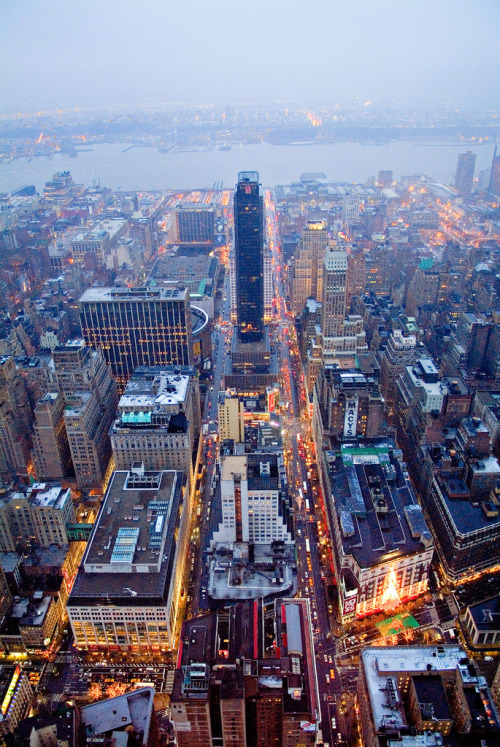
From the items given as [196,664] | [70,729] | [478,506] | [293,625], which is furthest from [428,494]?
[70,729]

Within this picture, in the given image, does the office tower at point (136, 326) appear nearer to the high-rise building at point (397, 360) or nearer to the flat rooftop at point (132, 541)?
the flat rooftop at point (132, 541)

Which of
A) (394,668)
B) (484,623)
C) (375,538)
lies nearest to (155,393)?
(375,538)

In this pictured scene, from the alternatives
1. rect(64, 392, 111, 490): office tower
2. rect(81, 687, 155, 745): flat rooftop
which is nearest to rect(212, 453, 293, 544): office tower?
rect(81, 687, 155, 745): flat rooftop

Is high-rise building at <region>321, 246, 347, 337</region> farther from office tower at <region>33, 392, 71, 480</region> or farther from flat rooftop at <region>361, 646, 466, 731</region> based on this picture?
flat rooftop at <region>361, 646, 466, 731</region>

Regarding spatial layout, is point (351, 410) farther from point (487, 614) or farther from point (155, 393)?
point (487, 614)

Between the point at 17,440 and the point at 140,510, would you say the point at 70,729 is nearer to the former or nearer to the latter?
the point at 140,510
